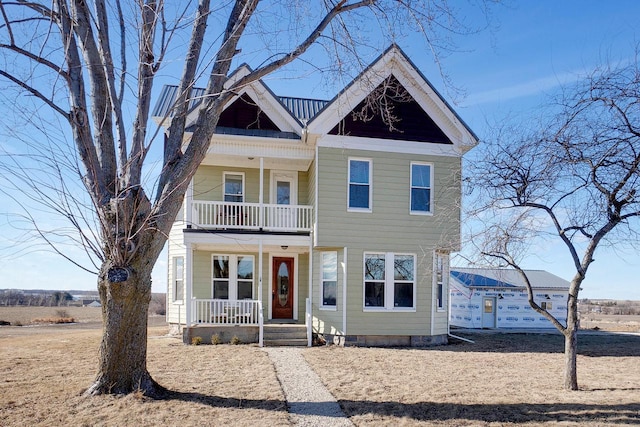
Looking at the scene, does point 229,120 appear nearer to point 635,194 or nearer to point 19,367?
point 19,367

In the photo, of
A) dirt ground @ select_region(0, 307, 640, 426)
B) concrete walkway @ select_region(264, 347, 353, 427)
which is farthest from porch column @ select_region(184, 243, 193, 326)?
concrete walkway @ select_region(264, 347, 353, 427)

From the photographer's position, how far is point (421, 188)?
524 inches

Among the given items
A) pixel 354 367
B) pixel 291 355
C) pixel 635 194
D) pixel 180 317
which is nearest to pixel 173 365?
pixel 291 355

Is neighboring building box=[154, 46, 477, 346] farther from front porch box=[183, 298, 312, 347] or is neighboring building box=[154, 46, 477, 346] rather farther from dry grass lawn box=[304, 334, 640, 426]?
dry grass lawn box=[304, 334, 640, 426]

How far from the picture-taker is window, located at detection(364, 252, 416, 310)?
12.9 m

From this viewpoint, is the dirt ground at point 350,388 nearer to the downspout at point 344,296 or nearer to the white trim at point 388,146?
the downspout at point 344,296

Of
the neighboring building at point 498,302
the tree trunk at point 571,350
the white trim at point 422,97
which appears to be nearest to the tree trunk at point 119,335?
the tree trunk at point 571,350

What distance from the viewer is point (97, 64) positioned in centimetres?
629

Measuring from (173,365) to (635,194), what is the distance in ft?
30.4

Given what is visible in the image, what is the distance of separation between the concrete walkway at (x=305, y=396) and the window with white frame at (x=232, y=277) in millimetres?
4873

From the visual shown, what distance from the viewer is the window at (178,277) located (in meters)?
14.5

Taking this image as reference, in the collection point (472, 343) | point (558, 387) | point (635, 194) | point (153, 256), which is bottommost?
point (472, 343)

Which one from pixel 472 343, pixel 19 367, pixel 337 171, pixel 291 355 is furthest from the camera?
pixel 472 343

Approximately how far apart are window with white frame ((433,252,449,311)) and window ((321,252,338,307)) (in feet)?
10.4
